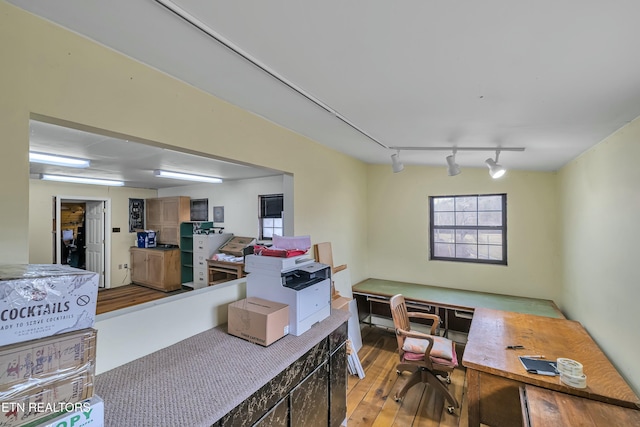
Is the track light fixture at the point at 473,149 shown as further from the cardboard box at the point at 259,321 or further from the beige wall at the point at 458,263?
the cardboard box at the point at 259,321

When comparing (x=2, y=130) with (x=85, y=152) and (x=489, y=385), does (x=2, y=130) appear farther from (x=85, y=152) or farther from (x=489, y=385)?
(x=489, y=385)

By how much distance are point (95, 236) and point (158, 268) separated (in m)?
1.71

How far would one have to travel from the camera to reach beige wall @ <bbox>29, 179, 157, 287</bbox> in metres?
5.11

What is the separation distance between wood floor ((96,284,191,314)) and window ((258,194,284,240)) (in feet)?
8.39

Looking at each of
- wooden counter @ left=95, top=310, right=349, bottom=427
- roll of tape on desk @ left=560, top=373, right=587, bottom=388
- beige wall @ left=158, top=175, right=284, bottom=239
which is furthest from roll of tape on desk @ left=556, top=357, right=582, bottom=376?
beige wall @ left=158, top=175, right=284, bottom=239

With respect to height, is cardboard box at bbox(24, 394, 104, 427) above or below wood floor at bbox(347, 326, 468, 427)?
above

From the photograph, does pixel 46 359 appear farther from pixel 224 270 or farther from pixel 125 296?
pixel 125 296

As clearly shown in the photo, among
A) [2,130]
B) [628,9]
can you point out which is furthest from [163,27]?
[628,9]

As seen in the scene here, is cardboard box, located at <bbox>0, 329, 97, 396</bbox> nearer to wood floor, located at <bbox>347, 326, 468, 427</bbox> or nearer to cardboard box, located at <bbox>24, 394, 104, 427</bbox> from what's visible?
cardboard box, located at <bbox>24, 394, 104, 427</bbox>

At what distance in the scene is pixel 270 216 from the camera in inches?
197

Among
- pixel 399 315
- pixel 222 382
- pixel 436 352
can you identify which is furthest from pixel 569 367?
pixel 222 382

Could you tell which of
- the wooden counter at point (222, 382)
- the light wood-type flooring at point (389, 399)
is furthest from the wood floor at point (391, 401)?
the wooden counter at point (222, 382)

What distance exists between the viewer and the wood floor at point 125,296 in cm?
503

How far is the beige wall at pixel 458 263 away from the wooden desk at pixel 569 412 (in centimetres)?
227
